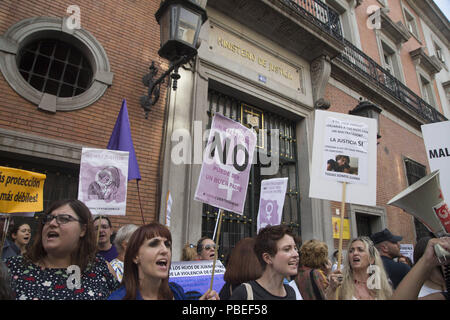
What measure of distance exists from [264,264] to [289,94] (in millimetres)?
6385

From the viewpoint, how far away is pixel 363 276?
108 inches

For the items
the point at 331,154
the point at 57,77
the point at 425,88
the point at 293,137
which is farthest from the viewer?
the point at 425,88

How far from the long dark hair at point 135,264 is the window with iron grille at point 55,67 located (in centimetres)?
396

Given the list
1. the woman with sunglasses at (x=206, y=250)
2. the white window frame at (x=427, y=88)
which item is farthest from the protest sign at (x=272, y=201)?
the white window frame at (x=427, y=88)

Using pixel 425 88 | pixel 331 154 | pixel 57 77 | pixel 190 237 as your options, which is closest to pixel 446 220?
pixel 331 154

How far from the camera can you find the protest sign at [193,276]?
3045 millimetres

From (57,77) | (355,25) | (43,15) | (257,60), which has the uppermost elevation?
(355,25)

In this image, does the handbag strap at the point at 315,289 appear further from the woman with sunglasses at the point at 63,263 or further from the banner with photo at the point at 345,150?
the woman with sunglasses at the point at 63,263

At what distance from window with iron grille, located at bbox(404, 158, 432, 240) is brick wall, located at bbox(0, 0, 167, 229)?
35.5 ft

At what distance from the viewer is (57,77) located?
505cm

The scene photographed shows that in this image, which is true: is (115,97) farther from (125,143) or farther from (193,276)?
(193,276)

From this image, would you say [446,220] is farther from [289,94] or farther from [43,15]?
[289,94]

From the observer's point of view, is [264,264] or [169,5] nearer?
[264,264]

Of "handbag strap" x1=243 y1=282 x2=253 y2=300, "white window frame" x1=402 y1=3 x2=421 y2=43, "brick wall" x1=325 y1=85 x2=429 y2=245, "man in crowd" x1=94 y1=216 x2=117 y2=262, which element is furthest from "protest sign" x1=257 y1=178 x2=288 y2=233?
"white window frame" x1=402 y1=3 x2=421 y2=43
